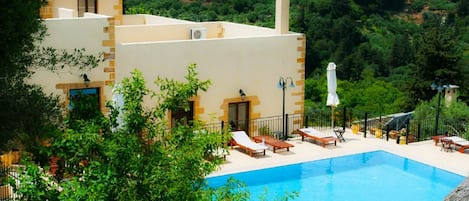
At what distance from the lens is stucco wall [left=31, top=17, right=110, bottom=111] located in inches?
668

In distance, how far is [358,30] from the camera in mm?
54781

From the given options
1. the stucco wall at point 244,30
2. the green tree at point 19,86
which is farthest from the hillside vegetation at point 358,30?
the green tree at point 19,86

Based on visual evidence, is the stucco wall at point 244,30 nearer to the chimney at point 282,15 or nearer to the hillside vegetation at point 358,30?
the chimney at point 282,15

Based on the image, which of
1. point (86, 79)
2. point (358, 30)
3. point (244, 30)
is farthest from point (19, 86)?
point (358, 30)

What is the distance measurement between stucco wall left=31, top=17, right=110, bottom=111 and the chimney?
586 centimetres

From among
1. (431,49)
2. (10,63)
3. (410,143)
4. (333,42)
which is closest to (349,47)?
(333,42)

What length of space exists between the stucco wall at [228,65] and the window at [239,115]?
1.13 feet

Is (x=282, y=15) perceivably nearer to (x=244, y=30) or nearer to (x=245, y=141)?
(x=244, y=30)

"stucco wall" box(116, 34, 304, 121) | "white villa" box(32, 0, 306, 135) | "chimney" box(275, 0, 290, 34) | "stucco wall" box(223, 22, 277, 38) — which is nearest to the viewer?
"white villa" box(32, 0, 306, 135)

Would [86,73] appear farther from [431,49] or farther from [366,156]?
[431,49]

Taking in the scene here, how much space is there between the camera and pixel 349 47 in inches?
2084

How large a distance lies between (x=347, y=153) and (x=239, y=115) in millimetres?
3470

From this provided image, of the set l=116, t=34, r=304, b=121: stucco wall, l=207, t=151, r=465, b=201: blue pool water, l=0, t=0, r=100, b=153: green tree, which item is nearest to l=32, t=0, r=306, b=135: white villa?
l=116, t=34, r=304, b=121: stucco wall

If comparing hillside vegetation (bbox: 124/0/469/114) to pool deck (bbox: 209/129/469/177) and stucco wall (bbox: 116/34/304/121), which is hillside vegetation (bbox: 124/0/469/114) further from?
stucco wall (bbox: 116/34/304/121)
